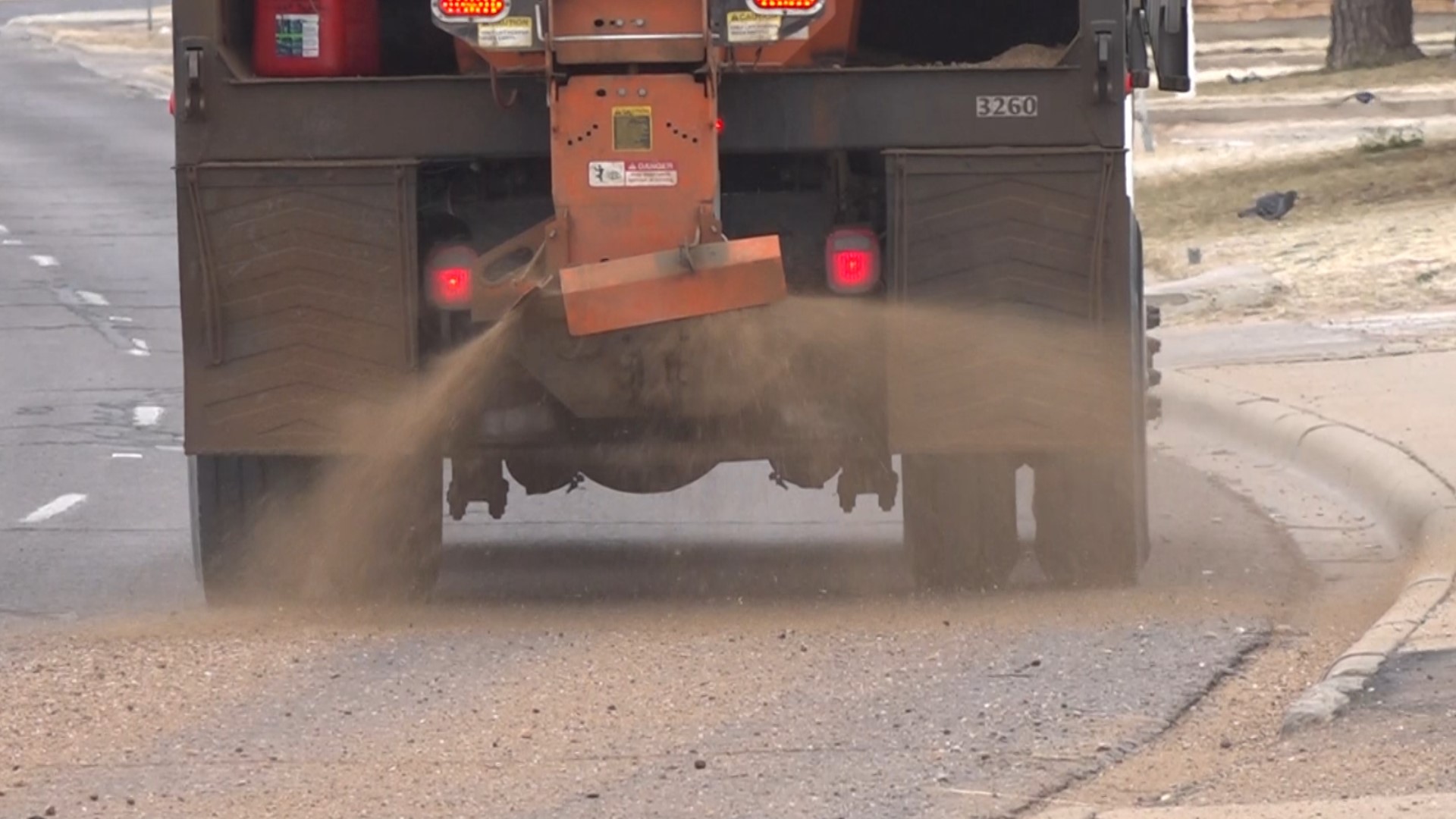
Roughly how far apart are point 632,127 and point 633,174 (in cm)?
13

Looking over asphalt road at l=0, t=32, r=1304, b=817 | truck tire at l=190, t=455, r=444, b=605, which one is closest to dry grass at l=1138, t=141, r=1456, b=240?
asphalt road at l=0, t=32, r=1304, b=817

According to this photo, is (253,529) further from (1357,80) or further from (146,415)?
(1357,80)

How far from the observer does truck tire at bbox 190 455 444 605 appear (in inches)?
360

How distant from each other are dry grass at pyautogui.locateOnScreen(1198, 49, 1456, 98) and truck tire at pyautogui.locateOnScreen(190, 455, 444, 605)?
2453cm

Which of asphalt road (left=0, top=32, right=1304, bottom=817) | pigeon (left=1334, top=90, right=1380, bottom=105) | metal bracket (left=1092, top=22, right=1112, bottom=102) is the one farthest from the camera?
pigeon (left=1334, top=90, right=1380, bottom=105)

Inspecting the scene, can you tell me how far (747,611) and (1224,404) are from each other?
5518mm

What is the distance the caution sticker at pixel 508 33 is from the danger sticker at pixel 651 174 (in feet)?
1.49

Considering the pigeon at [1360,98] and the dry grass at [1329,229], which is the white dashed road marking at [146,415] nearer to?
the dry grass at [1329,229]

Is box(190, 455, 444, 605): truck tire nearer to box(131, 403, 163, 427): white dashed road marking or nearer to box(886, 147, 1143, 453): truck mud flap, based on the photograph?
box(886, 147, 1143, 453): truck mud flap

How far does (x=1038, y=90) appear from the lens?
8578mm

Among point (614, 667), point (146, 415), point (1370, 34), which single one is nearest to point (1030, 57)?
point (614, 667)

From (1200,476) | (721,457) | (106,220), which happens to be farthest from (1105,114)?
(106,220)

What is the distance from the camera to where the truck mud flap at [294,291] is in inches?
340

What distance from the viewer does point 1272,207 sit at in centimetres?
2181
